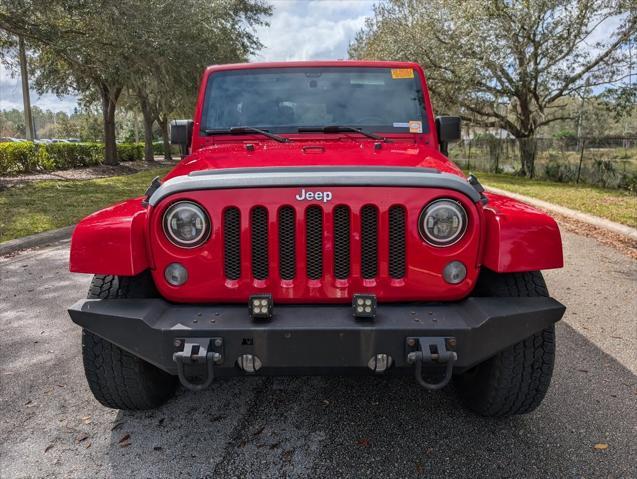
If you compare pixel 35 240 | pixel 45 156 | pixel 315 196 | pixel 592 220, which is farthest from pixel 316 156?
pixel 45 156

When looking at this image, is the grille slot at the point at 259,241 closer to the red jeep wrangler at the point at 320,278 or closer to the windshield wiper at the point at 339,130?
the red jeep wrangler at the point at 320,278

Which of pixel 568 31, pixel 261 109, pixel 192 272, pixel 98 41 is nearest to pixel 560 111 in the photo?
pixel 568 31

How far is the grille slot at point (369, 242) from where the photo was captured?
2.34 m

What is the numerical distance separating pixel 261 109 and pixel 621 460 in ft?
9.56

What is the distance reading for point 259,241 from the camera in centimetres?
236

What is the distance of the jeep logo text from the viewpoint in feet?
7.59

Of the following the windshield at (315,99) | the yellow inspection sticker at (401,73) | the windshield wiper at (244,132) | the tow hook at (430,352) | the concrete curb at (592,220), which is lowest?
the concrete curb at (592,220)

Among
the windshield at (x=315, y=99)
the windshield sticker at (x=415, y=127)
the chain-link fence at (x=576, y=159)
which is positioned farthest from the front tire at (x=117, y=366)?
the chain-link fence at (x=576, y=159)

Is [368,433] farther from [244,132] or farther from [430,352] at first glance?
[244,132]

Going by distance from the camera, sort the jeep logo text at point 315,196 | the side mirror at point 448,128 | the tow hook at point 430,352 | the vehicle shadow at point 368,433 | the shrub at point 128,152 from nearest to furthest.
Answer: the tow hook at point 430,352, the jeep logo text at point 315,196, the vehicle shadow at point 368,433, the side mirror at point 448,128, the shrub at point 128,152

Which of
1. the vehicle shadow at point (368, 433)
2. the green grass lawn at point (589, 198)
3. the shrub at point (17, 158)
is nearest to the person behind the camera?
the vehicle shadow at point (368, 433)

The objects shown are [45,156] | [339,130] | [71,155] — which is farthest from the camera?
[71,155]

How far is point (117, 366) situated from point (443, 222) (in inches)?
66.6

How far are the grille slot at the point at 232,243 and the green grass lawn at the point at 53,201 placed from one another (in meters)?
6.64
